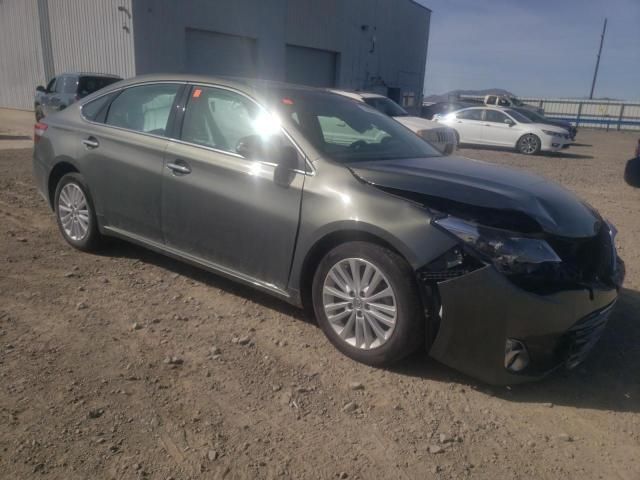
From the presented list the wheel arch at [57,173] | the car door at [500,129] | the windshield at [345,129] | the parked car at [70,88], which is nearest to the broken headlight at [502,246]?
the windshield at [345,129]

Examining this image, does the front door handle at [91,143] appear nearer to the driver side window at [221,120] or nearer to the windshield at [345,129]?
the driver side window at [221,120]

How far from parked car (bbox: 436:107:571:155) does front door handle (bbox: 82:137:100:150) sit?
44.8 feet

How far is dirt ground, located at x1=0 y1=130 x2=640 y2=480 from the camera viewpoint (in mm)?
2393

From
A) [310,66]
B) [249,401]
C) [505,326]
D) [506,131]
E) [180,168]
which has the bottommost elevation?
[249,401]

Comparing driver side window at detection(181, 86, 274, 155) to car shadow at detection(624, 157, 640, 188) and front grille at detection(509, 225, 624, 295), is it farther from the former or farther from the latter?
car shadow at detection(624, 157, 640, 188)

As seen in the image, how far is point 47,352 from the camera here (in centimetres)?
320

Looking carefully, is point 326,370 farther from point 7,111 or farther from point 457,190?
point 7,111

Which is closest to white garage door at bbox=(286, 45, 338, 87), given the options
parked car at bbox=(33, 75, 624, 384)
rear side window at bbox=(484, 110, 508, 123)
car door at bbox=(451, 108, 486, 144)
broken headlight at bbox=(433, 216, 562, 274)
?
car door at bbox=(451, 108, 486, 144)

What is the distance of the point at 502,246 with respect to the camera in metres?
2.78

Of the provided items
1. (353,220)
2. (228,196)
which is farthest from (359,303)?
(228,196)

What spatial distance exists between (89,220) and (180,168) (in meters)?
1.35

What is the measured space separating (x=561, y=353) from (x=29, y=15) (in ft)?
85.9

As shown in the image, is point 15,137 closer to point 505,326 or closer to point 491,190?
point 491,190

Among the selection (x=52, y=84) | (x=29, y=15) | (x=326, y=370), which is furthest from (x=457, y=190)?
(x=29, y=15)
